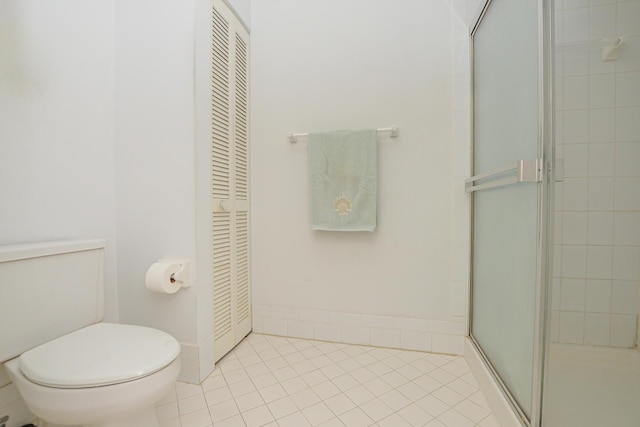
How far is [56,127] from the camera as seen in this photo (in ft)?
3.51

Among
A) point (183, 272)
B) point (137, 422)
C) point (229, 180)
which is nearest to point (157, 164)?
point (229, 180)

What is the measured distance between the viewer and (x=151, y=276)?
3.61 ft

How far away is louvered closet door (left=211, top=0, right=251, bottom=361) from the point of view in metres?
1.30

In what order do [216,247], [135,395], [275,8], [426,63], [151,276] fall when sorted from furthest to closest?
[275,8], [426,63], [216,247], [151,276], [135,395]

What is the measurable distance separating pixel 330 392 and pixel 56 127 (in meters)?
1.53

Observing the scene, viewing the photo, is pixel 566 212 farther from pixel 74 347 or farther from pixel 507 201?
pixel 74 347

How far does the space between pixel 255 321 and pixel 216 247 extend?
2.02ft

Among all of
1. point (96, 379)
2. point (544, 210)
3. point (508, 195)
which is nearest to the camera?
point (96, 379)

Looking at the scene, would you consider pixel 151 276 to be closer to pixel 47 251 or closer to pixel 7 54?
pixel 47 251

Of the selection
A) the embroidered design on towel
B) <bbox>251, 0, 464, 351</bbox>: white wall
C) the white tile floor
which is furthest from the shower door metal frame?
the embroidered design on towel

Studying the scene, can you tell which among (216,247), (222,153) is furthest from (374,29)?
(216,247)

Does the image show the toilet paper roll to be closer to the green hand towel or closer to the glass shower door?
the green hand towel

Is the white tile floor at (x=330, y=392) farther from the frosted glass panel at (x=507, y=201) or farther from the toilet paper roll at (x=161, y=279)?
the toilet paper roll at (x=161, y=279)

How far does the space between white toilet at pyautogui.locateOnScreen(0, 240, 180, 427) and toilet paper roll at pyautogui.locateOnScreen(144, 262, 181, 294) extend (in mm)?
169
